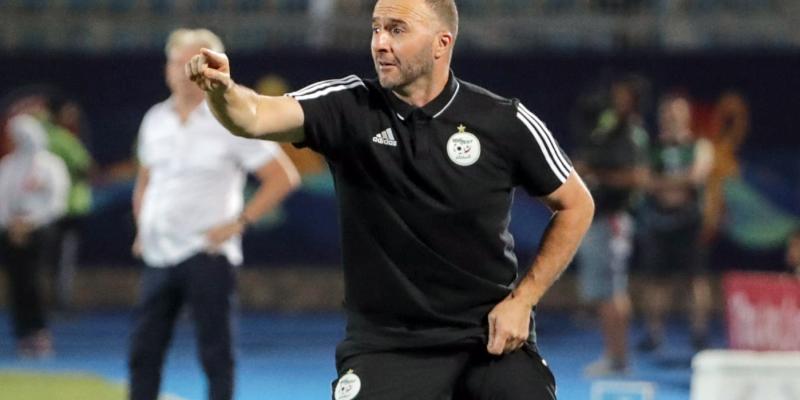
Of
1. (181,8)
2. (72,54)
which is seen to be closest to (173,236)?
(72,54)

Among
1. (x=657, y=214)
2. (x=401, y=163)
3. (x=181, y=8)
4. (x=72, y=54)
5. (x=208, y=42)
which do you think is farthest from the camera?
(x=181, y=8)

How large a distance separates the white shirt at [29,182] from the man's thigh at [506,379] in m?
9.84

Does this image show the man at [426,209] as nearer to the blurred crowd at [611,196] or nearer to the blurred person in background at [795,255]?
the blurred crowd at [611,196]

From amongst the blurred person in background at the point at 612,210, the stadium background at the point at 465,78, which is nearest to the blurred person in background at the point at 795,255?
the blurred person in background at the point at 612,210

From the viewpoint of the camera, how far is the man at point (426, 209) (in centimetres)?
577

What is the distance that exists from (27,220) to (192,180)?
671 centimetres

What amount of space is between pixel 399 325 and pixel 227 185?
3.25 meters

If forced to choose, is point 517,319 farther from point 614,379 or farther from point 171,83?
point 614,379

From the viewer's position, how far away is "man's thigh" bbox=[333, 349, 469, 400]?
18.8 ft

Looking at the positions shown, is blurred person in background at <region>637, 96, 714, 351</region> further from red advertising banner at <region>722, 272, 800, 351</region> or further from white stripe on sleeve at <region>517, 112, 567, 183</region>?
white stripe on sleeve at <region>517, 112, 567, 183</region>

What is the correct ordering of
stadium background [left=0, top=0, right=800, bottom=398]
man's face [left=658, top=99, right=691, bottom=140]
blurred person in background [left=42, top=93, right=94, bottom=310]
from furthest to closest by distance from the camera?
stadium background [left=0, top=0, right=800, bottom=398]
blurred person in background [left=42, top=93, right=94, bottom=310]
man's face [left=658, top=99, right=691, bottom=140]

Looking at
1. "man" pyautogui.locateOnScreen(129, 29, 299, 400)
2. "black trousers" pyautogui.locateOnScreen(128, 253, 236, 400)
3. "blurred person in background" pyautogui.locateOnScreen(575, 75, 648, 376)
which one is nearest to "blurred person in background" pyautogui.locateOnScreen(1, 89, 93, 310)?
"blurred person in background" pyautogui.locateOnScreen(575, 75, 648, 376)

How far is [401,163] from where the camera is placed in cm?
579

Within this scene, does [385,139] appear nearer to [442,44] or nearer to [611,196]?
[442,44]
